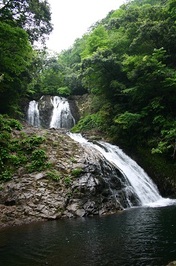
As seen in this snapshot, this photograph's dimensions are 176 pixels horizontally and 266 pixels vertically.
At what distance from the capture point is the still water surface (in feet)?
16.7

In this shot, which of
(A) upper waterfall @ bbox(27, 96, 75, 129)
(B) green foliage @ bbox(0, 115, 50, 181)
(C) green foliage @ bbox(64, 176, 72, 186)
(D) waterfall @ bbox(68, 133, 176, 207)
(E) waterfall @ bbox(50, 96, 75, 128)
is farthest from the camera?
(E) waterfall @ bbox(50, 96, 75, 128)

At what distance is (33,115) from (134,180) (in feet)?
50.8

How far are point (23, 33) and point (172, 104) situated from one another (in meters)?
9.57

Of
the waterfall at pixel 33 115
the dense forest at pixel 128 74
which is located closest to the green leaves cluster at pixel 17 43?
the dense forest at pixel 128 74

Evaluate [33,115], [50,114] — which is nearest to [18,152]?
[33,115]

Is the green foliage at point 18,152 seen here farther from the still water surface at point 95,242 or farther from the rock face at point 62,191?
the still water surface at point 95,242

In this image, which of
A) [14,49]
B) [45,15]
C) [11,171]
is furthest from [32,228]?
[45,15]

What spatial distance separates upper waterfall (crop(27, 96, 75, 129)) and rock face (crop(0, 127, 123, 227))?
13018 mm

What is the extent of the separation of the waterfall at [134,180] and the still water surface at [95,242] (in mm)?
3162

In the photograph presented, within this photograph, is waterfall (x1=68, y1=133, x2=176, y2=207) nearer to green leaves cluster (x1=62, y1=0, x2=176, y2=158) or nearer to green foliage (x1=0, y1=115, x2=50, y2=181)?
green leaves cluster (x1=62, y1=0, x2=176, y2=158)

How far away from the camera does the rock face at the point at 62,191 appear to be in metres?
9.71

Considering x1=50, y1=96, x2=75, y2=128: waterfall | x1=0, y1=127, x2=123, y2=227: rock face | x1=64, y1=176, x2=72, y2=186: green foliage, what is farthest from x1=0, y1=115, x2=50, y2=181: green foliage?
x1=50, y1=96, x2=75, y2=128: waterfall

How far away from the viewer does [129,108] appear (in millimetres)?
17594

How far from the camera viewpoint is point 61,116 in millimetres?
26406
